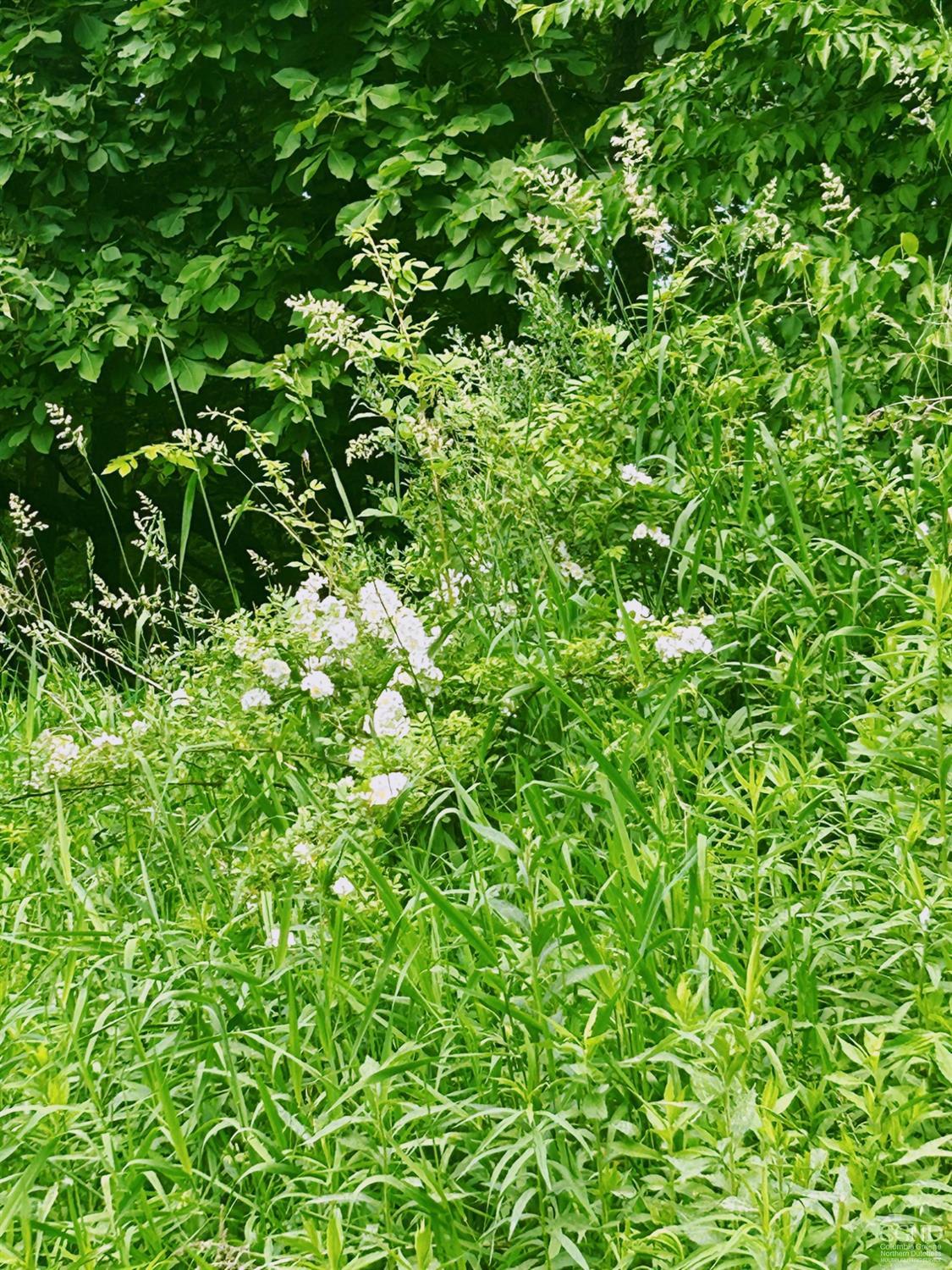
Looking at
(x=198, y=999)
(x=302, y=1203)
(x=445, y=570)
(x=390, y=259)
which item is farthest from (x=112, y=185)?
(x=302, y=1203)

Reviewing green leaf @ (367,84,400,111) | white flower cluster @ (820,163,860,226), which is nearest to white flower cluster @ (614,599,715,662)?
white flower cluster @ (820,163,860,226)

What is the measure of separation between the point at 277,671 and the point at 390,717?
1.08 ft

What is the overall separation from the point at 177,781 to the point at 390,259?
1301mm

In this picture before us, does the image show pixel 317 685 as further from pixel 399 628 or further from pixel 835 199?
pixel 835 199

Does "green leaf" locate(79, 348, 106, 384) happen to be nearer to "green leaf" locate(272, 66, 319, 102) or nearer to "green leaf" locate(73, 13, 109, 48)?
"green leaf" locate(272, 66, 319, 102)

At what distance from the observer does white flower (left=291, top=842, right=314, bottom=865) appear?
2391 millimetres

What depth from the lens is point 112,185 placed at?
216 inches

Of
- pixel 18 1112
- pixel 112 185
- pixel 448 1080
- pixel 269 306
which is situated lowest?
pixel 448 1080

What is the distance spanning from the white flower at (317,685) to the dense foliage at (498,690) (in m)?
0.01

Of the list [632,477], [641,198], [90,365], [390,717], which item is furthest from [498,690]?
[90,365]

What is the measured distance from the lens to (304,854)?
240 cm

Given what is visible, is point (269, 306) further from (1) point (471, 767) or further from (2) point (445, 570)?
(1) point (471, 767)

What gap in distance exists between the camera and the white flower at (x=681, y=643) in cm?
262

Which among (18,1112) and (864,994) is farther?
(18,1112)
